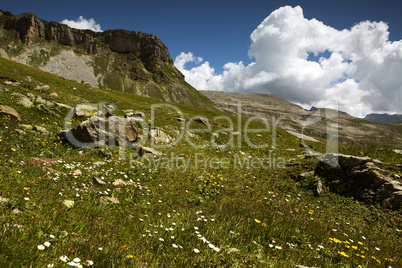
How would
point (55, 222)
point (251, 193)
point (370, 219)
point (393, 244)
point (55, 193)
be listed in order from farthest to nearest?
1. point (251, 193)
2. point (370, 219)
3. point (393, 244)
4. point (55, 193)
5. point (55, 222)

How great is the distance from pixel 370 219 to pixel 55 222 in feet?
34.3

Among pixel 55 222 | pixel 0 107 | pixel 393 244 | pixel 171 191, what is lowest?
pixel 393 244

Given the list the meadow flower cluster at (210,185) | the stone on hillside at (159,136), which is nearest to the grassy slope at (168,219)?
the meadow flower cluster at (210,185)

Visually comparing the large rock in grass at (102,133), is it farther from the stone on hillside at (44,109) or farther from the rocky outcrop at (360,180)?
the rocky outcrop at (360,180)

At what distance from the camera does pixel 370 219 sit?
8031 millimetres

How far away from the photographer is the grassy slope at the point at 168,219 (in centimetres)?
366

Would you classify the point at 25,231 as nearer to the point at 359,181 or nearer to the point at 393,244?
the point at 393,244

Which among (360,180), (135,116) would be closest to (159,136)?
(135,116)

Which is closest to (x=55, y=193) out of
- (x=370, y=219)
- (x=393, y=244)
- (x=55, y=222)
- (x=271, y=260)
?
(x=55, y=222)

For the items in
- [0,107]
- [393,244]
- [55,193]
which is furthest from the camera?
[0,107]

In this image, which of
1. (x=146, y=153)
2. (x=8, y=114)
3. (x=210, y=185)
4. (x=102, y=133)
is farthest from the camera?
(x=146, y=153)

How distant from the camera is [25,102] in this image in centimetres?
1569

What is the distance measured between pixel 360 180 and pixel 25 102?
72.8 ft

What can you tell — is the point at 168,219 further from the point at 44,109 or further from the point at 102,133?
the point at 44,109
